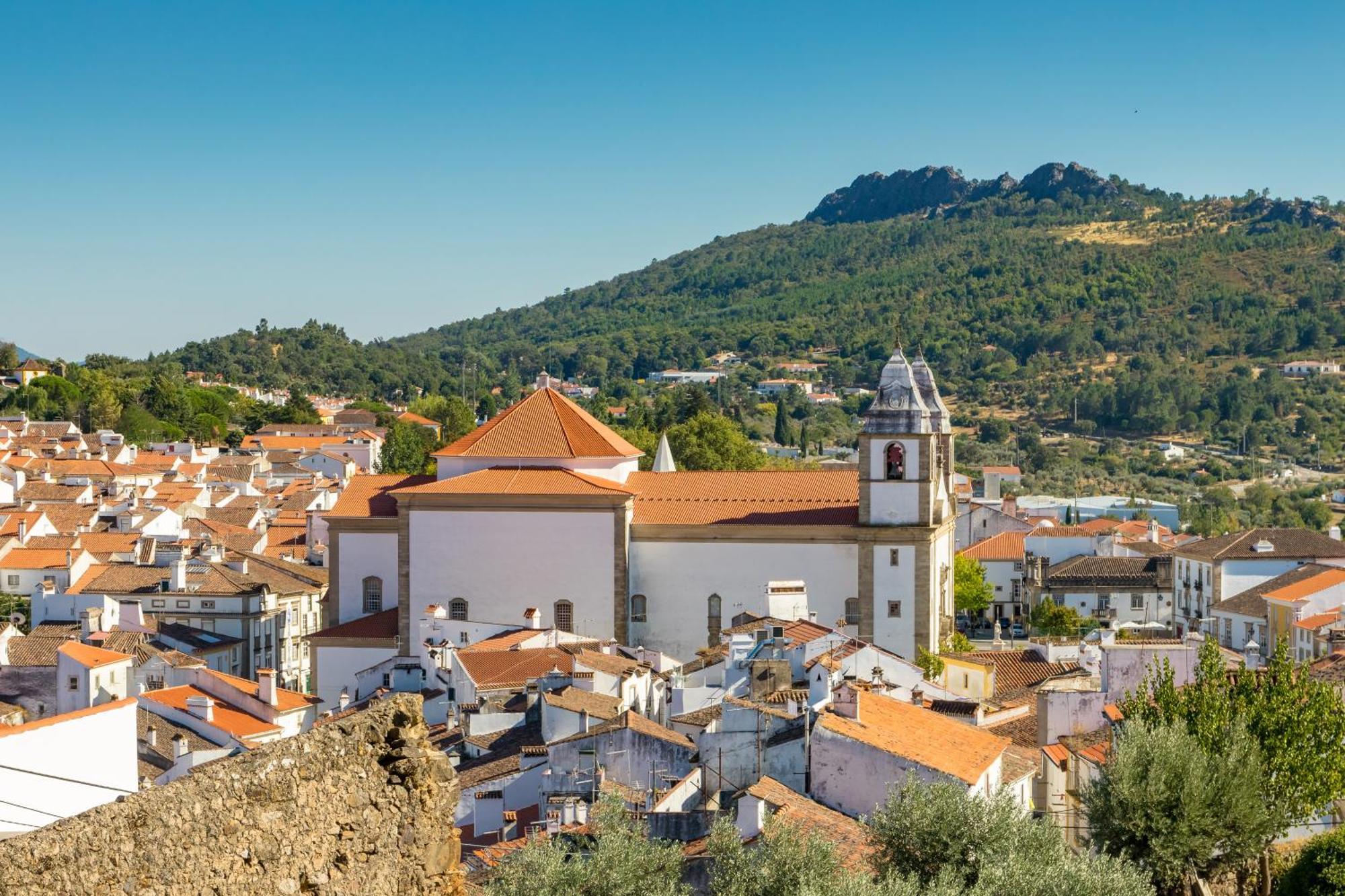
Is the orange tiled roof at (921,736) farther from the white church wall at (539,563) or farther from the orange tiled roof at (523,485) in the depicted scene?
the orange tiled roof at (523,485)

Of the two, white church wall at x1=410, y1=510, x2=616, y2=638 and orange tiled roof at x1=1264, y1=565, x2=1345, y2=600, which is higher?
white church wall at x1=410, y1=510, x2=616, y2=638

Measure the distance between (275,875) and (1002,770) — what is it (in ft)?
40.3

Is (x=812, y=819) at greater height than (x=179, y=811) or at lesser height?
lesser

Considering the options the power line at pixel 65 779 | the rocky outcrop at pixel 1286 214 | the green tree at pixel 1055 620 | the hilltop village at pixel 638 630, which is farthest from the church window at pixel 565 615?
the rocky outcrop at pixel 1286 214

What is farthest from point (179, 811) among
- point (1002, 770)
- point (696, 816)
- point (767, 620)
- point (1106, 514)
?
point (1106, 514)

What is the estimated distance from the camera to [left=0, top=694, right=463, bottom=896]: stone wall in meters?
6.67

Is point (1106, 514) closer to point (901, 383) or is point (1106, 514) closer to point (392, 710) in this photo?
point (901, 383)

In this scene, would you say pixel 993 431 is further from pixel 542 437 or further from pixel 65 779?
pixel 65 779

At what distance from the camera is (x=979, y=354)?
5605 inches

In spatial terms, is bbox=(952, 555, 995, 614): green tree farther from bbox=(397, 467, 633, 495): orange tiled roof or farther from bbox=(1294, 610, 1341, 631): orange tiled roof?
bbox=(397, 467, 633, 495): orange tiled roof

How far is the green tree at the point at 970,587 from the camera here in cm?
5075

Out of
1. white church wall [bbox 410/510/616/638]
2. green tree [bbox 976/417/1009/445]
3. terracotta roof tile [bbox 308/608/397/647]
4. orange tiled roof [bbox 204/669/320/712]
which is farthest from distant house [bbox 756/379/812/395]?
orange tiled roof [bbox 204/669/320/712]

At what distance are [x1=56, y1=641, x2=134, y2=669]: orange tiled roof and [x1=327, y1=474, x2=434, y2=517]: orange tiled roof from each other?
5.14 metres

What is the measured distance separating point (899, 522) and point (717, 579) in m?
3.73
